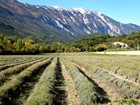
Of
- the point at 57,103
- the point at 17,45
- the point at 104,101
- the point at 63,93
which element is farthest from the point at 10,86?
the point at 17,45

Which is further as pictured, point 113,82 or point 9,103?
point 113,82

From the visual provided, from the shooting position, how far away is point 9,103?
1745 cm

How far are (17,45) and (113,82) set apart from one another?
435ft

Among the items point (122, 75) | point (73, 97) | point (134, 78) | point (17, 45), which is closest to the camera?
point (73, 97)

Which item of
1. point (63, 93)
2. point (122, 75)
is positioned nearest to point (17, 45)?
point (122, 75)

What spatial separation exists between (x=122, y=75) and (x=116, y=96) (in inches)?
530

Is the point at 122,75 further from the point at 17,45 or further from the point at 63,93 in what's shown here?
the point at 17,45

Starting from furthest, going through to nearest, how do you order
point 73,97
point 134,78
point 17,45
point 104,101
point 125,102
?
point 17,45
point 134,78
point 73,97
point 104,101
point 125,102

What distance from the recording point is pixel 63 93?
21781 mm

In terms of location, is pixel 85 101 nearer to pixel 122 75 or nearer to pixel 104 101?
pixel 104 101

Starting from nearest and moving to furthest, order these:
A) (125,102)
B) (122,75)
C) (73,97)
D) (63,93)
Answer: (125,102) → (73,97) → (63,93) → (122,75)

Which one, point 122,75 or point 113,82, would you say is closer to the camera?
point 113,82

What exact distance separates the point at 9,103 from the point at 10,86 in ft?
15.2

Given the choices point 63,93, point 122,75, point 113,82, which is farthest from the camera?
point 122,75
